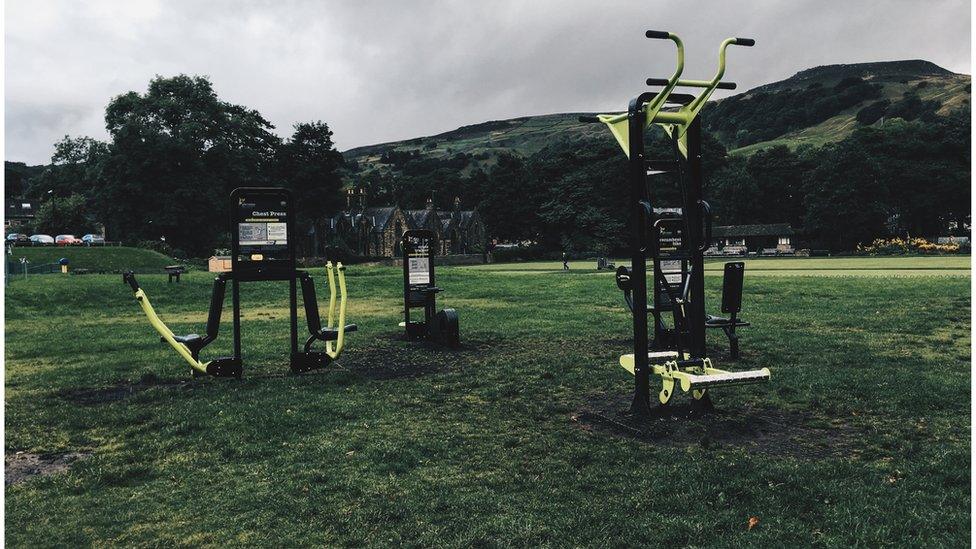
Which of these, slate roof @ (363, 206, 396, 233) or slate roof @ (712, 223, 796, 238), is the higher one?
slate roof @ (363, 206, 396, 233)

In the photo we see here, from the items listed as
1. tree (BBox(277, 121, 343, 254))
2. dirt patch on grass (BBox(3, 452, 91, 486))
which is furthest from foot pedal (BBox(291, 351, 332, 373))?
tree (BBox(277, 121, 343, 254))

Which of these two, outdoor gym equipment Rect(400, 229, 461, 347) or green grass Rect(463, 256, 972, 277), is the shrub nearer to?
green grass Rect(463, 256, 972, 277)

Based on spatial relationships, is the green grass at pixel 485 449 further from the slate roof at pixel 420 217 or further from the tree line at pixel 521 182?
the slate roof at pixel 420 217

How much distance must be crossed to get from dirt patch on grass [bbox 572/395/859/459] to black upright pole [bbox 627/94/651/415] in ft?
1.19

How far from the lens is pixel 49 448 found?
7.08 metres

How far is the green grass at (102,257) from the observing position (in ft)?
164

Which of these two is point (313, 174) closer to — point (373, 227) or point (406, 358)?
point (373, 227)

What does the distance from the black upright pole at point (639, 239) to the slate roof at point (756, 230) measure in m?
97.6

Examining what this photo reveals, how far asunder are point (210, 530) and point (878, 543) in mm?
4755

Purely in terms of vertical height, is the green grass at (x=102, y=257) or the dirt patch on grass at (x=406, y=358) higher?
the green grass at (x=102, y=257)

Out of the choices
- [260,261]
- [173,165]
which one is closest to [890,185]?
[173,165]

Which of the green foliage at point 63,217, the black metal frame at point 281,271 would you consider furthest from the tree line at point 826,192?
the black metal frame at point 281,271

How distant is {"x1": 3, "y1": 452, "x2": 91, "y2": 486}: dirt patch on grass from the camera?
6.23 metres

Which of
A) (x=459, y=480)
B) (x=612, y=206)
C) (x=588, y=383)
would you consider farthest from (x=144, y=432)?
(x=612, y=206)
